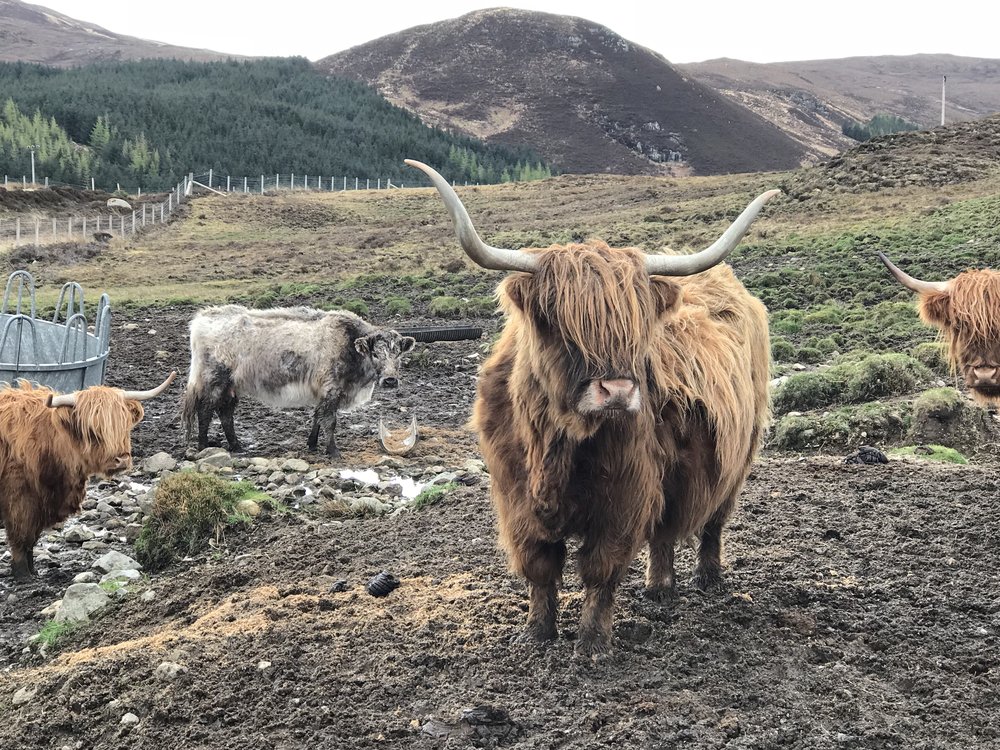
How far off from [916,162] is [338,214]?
3087 centimetres

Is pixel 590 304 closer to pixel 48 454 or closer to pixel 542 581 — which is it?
pixel 542 581

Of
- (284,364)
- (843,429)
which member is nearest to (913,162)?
(843,429)

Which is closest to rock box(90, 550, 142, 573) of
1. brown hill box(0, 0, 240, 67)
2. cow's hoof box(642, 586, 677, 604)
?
cow's hoof box(642, 586, 677, 604)

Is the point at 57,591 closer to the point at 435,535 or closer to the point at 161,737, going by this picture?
the point at 435,535

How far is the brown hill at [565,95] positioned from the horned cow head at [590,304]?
296 feet

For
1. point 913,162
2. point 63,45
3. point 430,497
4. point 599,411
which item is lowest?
point 430,497

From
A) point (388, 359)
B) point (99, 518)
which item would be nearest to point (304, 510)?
point (99, 518)

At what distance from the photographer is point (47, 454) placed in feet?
20.7

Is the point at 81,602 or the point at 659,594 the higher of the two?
the point at 659,594

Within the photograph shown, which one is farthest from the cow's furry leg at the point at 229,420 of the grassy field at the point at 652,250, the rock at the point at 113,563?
the grassy field at the point at 652,250

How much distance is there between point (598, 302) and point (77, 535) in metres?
5.36

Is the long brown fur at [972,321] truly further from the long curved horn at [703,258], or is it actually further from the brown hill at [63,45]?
the brown hill at [63,45]

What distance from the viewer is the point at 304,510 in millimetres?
7227

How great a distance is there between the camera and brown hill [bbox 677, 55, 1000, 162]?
398 feet
